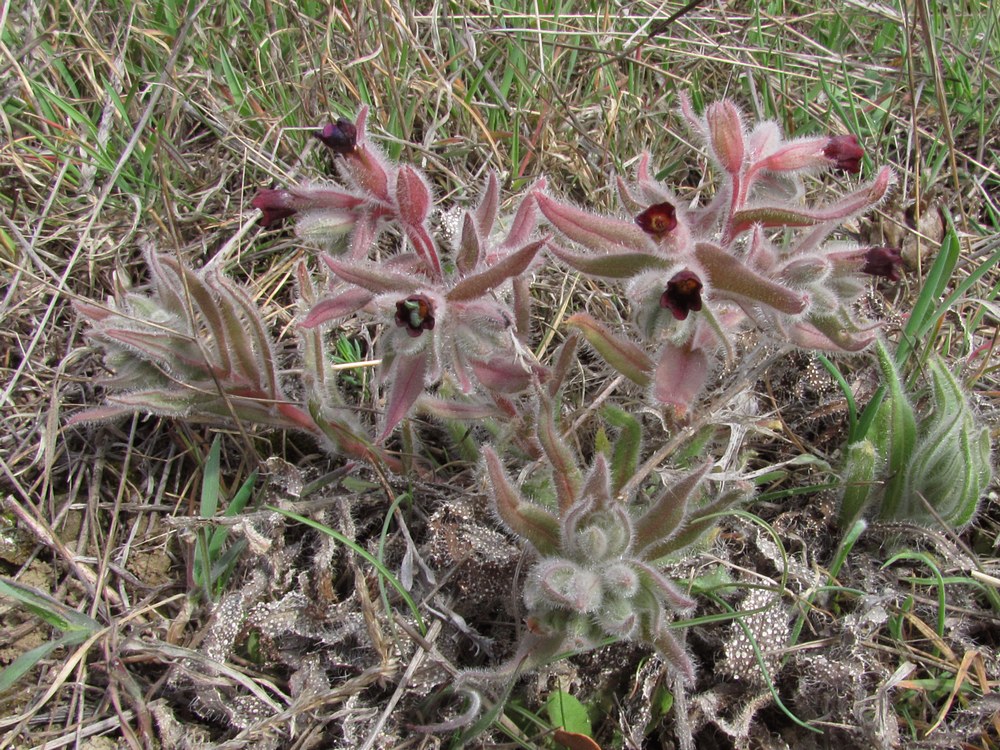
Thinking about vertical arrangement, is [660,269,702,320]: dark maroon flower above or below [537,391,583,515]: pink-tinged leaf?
above

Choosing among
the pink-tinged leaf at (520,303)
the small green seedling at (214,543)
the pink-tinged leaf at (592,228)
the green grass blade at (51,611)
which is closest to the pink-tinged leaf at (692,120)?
the pink-tinged leaf at (592,228)

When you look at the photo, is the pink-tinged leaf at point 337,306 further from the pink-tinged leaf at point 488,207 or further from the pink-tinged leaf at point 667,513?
the pink-tinged leaf at point 667,513

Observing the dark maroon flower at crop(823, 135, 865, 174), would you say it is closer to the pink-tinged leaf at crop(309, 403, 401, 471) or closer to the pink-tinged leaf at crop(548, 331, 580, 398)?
the pink-tinged leaf at crop(548, 331, 580, 398)

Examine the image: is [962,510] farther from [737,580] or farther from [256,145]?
[256,145]

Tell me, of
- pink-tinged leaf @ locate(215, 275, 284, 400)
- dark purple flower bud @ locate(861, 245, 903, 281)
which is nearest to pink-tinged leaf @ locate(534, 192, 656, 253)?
dark purple flower bud @ locate(861, 245, 903, 281)

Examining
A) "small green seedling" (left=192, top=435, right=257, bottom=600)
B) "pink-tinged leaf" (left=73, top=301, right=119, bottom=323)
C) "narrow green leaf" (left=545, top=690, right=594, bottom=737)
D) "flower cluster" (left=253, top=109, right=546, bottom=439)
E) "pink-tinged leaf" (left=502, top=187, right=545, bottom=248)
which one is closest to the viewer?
"flower cluster" (left=253, top=109, right=546, bottom=439)

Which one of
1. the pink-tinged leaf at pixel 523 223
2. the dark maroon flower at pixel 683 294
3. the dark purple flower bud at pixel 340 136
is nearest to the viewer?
the dark maroon flower at pixel 683 294

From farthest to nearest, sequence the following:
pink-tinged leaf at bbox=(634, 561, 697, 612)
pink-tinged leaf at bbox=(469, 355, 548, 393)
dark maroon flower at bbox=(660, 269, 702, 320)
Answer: pink-tinged leaf at bbox=(469, 355, 548, 393) < pink-tinged leaf at bbox=(634, 561, 697, 612) < dark maroon flower at bbox=(660, 269, 702, 320)

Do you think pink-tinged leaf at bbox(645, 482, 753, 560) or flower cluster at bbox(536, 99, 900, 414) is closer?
flower cluster at bbox(536, 99, 900, 414)
